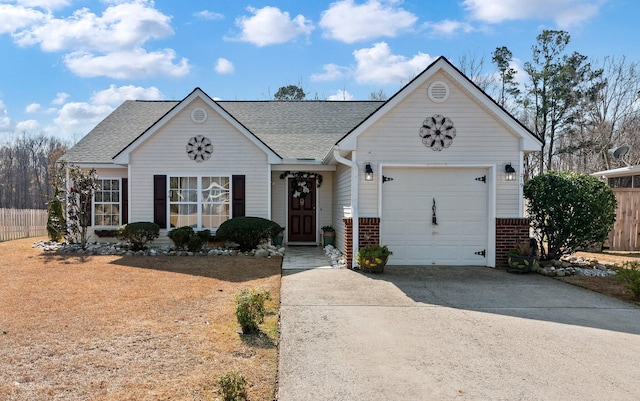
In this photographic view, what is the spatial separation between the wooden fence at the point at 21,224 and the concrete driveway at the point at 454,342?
13.4m

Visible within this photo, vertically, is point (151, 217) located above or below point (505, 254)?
above

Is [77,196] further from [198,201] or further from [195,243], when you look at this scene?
[195,243]

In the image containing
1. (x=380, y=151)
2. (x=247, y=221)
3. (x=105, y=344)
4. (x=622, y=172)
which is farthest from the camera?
(x=622, y=172)

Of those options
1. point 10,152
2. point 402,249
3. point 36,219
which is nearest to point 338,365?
point 402,249

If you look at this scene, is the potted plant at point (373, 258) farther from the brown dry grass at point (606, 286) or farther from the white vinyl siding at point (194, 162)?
the white vinyl siding at point (194, 162)

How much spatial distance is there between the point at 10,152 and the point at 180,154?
39.4 metres

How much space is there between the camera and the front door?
13.8 meters

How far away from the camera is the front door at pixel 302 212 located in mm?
13797

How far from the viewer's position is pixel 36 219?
1712 cm

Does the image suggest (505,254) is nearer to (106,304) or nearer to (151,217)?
(106,304)

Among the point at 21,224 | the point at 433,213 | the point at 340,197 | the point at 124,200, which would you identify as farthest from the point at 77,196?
the point at 433,213

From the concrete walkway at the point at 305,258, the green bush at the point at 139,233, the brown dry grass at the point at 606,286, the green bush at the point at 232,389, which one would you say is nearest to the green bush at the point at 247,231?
the concrete walkway at the point at 305,258

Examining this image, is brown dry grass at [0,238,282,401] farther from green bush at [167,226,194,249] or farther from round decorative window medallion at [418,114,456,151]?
round decorative window medallion at [418,114,456,151]

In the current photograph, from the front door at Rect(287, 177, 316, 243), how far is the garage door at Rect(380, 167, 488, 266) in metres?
4.43
